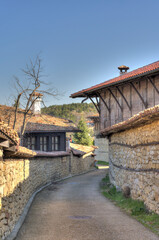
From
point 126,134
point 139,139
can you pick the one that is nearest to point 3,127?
point 139,139

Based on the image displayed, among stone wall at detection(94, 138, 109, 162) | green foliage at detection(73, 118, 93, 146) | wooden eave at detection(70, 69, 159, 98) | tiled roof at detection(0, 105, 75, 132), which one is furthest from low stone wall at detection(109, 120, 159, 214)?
green foliage at detection(73, 118, 93, 146)

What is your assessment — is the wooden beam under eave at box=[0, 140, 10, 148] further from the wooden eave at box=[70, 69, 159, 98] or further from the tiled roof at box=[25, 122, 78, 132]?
the tiled roof at box=[25, 122, 78, 132]

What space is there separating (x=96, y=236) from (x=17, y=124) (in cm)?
2057

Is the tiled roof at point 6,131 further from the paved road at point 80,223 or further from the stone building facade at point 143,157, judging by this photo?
the stone building facade at point 143,157

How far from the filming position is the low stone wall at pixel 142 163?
8852mm

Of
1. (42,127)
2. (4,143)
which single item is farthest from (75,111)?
(4,143)

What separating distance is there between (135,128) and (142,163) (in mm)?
1438

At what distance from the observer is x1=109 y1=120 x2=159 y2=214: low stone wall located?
8852mm

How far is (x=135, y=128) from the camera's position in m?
11.1

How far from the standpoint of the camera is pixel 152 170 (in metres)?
9.13

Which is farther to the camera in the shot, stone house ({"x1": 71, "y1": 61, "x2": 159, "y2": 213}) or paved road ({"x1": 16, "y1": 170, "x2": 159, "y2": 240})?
stone house ({"x1": 71, "y1": 61, "x2": 159, "y2": 213})

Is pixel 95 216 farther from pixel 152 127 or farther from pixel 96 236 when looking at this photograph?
pixel 152 127

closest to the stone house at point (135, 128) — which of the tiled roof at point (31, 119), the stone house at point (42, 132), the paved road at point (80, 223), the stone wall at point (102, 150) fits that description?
the paved road at point (80, 223)

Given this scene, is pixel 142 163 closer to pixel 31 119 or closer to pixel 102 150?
pixel 31 119
